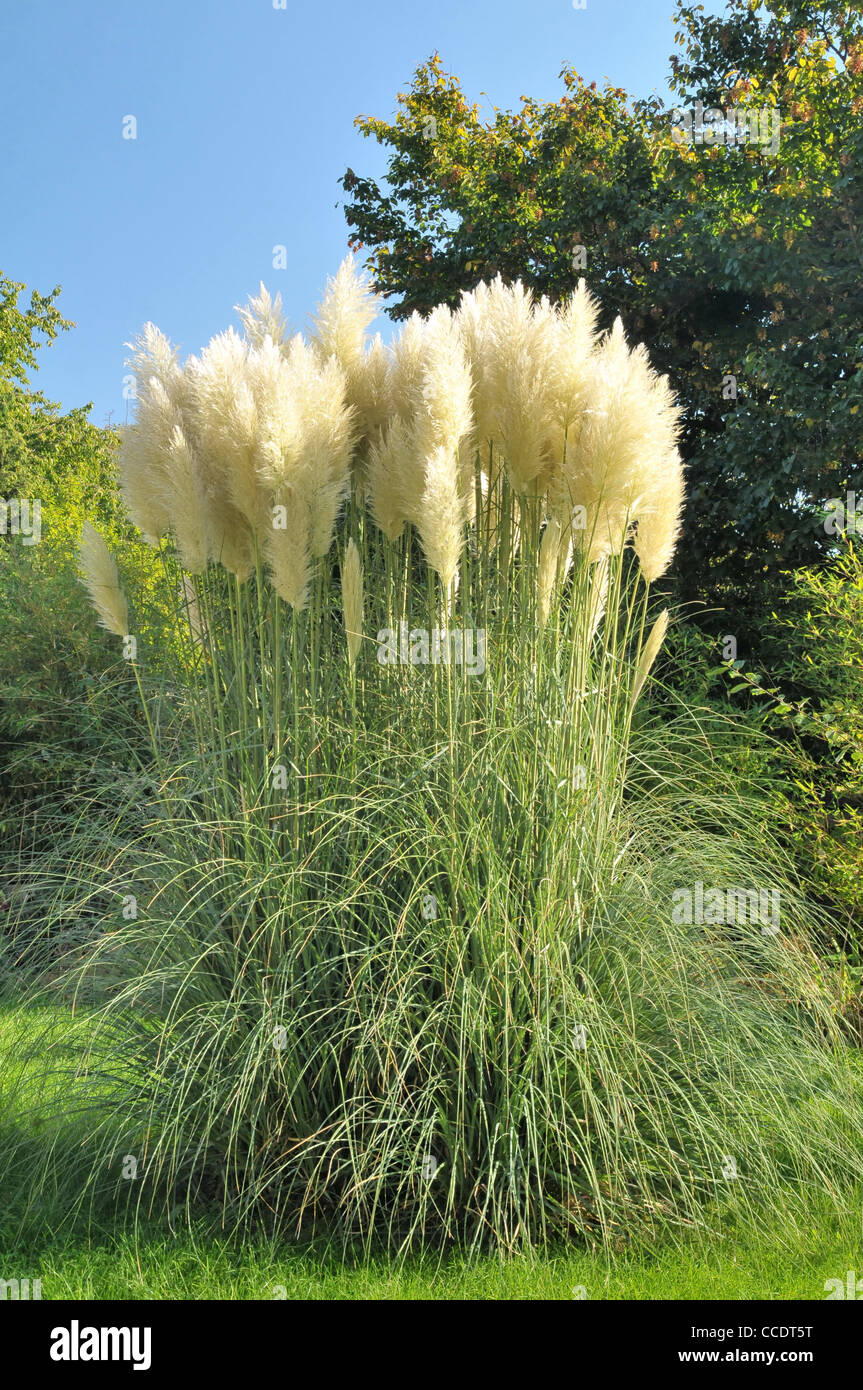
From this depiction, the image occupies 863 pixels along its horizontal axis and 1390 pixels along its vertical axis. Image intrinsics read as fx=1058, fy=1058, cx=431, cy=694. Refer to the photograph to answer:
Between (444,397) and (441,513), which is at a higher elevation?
(444,397)

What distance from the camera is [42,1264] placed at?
10.4 feet

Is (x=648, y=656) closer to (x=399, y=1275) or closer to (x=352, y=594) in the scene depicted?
(x=352, y=594)

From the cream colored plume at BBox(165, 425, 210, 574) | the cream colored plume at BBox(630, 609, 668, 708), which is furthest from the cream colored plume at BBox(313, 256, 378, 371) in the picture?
the cream colored plume at BBox(630, 609, 668, 708)

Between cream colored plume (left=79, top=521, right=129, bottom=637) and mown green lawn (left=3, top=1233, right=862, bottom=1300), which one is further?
cream colored plume (left=79, top=521, right=129, bottom=637)

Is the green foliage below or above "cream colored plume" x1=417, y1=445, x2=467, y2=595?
above

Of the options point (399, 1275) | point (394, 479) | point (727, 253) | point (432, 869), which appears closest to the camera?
point (399, 1275)

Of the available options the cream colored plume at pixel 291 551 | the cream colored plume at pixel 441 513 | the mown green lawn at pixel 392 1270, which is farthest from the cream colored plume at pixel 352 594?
the mown green lawn at pixel 392 1270

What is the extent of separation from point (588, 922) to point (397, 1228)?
42.8 inches

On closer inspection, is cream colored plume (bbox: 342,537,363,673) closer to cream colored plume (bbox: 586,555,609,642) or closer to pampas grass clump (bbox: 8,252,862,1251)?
pampas grass clump (bbox: 8,252,862,1251)

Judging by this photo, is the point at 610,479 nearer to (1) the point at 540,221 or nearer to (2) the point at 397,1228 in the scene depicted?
(2) the point at 397,1228

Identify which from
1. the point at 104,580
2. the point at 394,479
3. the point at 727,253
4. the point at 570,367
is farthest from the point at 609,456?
the point at 727,253

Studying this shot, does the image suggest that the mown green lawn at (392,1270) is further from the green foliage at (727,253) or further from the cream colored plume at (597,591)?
the green foliage at (727,253)
